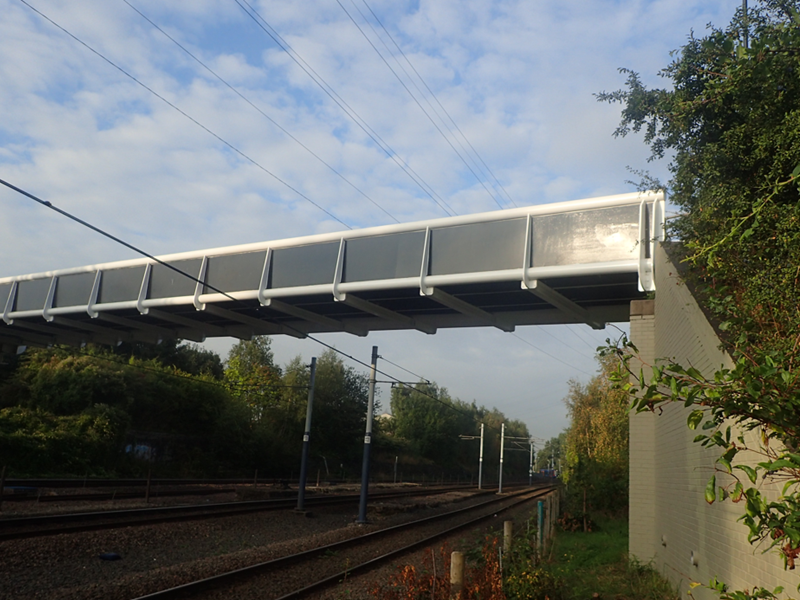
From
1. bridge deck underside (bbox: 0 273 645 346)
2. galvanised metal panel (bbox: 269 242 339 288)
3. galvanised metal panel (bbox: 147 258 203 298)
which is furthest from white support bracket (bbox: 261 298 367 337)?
galvanised metal panel (bbox: 147 258 203 298)

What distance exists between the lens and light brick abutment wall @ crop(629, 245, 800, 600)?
584 cm

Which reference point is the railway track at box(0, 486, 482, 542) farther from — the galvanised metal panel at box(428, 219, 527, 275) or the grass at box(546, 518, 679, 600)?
the grass at box(546, 518, 679, 600)

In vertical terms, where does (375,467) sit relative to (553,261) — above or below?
below

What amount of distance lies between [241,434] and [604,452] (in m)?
28.8

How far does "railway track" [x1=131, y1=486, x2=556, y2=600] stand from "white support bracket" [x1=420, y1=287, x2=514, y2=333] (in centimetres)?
636

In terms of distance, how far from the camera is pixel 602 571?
1226cm

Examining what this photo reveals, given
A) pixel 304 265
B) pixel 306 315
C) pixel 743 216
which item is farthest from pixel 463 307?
pixel 743 216

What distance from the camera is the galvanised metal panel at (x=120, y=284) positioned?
70.5 feet

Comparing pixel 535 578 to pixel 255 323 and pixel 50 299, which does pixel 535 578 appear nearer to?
pixel 255 323

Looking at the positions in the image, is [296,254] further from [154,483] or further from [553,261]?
[154,483]

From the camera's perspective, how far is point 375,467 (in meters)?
61.5

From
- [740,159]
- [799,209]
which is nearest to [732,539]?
[799,209]

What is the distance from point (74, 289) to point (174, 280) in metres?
5.71

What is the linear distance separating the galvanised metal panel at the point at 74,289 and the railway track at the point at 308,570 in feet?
47.0
